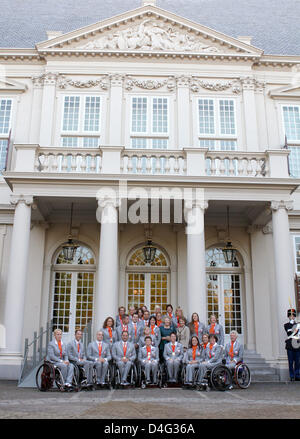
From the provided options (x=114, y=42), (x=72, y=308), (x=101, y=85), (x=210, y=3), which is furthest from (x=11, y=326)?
(x=210, y=3)

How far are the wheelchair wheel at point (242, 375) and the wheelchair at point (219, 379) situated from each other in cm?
21

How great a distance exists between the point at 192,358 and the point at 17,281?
5507mm

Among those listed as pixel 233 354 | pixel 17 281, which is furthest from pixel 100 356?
pixel 17 281

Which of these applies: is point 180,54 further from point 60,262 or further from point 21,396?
point 21,396

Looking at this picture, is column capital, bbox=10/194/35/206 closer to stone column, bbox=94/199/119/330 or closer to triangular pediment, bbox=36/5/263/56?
stone column, bbox=94/199/119/330

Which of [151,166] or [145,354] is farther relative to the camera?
[151,166]

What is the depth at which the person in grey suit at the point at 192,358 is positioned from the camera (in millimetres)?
10570

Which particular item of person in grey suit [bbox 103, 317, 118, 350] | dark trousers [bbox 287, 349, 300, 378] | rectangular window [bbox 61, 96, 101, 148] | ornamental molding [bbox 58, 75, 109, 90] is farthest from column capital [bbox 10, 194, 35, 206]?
dark trousers [bbox 287, 349, 300, 378]

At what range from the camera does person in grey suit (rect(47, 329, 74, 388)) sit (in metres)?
10.1

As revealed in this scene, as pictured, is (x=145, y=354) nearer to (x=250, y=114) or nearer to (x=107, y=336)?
(x=107, y=336)

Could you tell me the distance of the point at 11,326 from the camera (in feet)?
41.7

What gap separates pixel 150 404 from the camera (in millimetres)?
7512

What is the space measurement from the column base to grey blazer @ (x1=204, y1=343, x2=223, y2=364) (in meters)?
5.30

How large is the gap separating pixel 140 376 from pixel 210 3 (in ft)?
69.0
